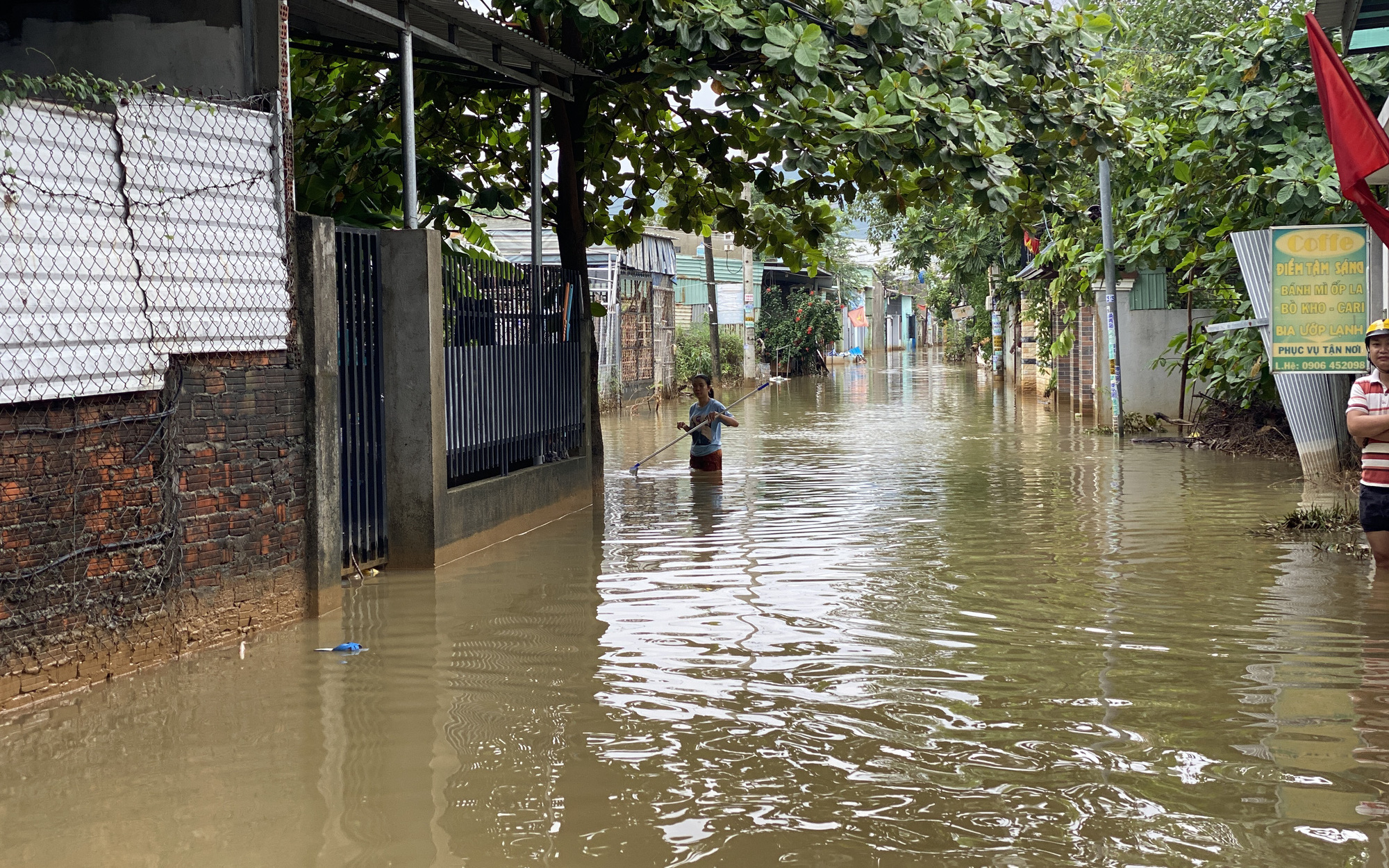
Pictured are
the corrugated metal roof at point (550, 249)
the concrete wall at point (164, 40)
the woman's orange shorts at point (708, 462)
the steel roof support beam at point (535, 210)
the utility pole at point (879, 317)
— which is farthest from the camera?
the utility pole at point (879, 317)

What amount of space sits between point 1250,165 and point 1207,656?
34.4 feet

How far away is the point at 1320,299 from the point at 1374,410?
4.67m

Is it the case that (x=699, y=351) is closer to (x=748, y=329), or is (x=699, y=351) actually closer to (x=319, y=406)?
(x=748, y=329)

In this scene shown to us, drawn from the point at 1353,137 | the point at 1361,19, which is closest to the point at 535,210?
the point at 1353,137

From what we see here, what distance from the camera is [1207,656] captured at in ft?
21.7

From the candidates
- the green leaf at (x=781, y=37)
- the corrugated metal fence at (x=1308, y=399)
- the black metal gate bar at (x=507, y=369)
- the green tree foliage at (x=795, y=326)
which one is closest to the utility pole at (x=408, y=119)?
the black metal gate bar at (x=507, y=369)

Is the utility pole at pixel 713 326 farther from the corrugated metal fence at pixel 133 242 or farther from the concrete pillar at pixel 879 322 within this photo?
the concrete pillar at pixel 879 322

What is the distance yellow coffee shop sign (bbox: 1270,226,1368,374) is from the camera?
459 inches

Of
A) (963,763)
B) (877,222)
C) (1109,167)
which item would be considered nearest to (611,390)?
(1109,167)

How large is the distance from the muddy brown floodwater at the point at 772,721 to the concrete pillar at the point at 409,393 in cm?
40

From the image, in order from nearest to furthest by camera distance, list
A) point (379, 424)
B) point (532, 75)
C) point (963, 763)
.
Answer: point (963, 763)
point (379, 424)
point (532, 75)

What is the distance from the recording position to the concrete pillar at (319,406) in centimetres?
800

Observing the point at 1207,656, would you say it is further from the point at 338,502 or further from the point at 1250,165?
the point at 1250,165

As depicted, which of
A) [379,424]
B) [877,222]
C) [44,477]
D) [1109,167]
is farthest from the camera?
[877,222]
